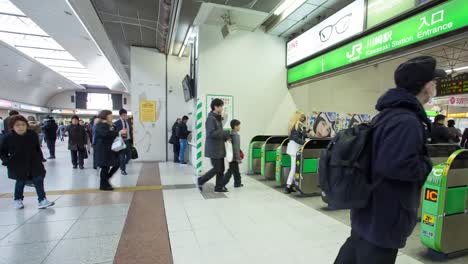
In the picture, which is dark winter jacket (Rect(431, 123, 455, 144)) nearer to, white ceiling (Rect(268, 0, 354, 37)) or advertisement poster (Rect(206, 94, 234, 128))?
white ceiling (Rect(268, 0, 354, 37))

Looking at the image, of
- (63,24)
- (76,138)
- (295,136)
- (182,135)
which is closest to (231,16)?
(295,136)

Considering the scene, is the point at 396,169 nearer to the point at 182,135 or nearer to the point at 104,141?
the point at 104,141

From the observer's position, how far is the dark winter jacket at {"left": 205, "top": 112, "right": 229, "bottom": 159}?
160 inches

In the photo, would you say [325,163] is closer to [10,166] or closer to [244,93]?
[10,166]

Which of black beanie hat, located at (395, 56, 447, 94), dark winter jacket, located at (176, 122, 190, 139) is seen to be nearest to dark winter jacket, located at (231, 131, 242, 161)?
dark winter jacket, located at (176, 122, 190, 139)

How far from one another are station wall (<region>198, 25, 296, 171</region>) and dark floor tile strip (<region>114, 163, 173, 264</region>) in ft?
7.55

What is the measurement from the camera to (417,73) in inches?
45.2

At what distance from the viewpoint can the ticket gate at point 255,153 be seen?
596 cm

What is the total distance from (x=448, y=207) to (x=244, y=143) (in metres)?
4.31

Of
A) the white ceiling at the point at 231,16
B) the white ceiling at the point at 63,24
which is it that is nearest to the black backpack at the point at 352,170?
the white ceiling at the point at 231,16

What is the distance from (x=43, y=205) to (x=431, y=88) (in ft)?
14.7

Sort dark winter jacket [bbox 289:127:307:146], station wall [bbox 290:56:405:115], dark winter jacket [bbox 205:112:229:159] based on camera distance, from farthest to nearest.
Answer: station wall [bbox 290:56:405:115] < dark winter jacket [bbox 289:127:307:146] < dark winter jacket [bbox 205:112:229:159]

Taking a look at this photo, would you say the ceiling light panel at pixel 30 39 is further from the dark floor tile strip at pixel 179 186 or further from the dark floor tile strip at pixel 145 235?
the dark floor tile strip at pixel 145 235

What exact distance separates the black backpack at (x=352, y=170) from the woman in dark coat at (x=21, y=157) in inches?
154
